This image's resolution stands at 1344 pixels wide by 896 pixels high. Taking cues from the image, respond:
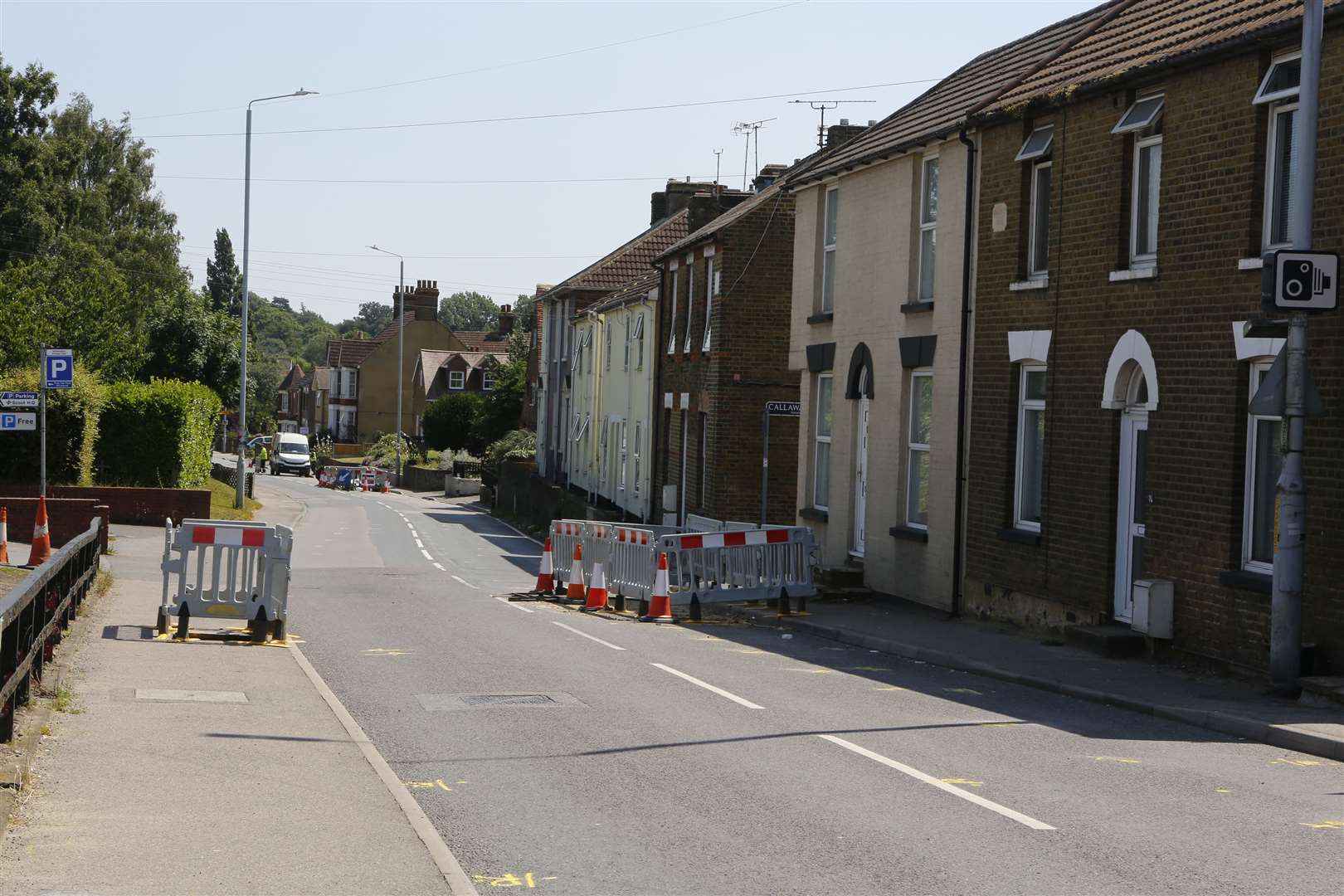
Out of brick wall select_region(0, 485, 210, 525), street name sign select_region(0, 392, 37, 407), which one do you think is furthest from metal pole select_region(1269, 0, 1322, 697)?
brick wall select_region(0, 485, 210, 525)

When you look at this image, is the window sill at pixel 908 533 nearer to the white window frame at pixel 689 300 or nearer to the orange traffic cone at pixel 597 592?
the orange traffic cone at pixel 597 592

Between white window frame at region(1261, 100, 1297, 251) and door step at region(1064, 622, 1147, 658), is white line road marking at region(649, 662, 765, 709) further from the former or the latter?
white window frame at region(1261, 100, 1297, 251)

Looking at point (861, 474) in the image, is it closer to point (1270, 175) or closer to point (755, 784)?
point (1270, 175)

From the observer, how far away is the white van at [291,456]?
88.7 meters

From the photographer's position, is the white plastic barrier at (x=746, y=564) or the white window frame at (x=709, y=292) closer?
the white plastic barrier at (x=746, y=564)

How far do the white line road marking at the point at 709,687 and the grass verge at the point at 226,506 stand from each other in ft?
77.0

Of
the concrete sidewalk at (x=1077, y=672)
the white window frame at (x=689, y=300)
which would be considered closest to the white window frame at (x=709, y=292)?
the white window frame at (x=689, y=300)

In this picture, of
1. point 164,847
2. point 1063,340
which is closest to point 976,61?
point 1063,340

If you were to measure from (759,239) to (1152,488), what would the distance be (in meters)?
16.1

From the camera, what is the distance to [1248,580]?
13.0 m

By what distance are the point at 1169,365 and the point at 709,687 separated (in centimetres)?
568

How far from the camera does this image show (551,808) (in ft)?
26.1

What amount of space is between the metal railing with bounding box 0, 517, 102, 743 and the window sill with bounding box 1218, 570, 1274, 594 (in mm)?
Answer: 9838

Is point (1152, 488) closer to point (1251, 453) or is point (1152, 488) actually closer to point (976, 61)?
point (1251, 453)
